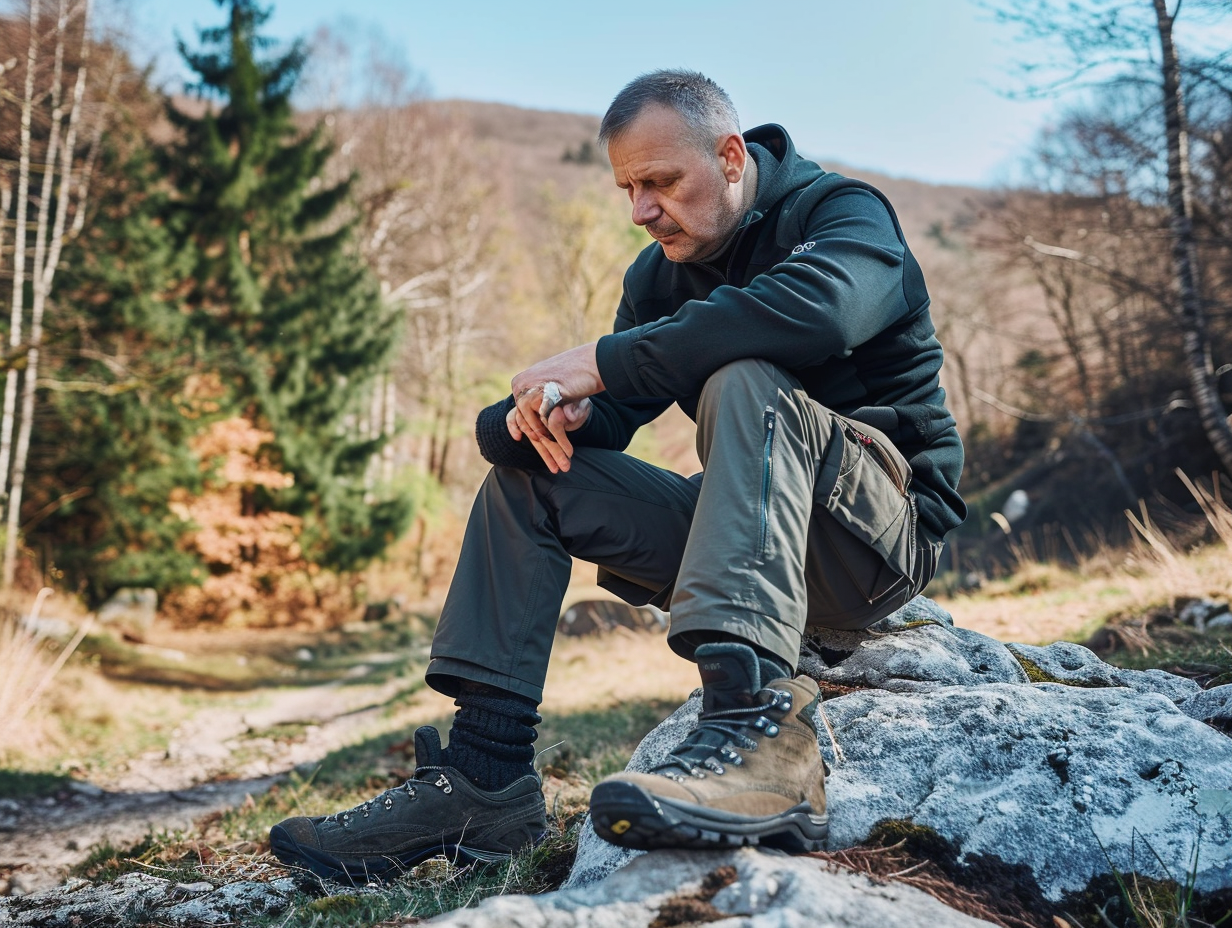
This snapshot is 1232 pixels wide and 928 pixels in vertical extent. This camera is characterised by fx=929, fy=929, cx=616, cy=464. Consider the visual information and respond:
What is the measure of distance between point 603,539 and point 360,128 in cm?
2212

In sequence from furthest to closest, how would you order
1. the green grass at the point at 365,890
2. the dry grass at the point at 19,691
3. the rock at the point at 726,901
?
the dry grass at the point at 19,691 → the green grass at the point at 365,890 → the rock at the point at 726,901

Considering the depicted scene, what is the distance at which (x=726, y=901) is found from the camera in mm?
1397

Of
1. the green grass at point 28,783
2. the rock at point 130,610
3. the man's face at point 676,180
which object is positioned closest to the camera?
the man's face at point 676,180

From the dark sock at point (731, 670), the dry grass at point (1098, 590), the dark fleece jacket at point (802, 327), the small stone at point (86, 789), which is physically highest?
the dark fleece jacket at point (802, 327)

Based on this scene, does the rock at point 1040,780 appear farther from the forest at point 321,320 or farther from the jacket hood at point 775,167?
the forest at point 321,320

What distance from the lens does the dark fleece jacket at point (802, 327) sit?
77.2 inches

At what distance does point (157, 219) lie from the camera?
643 inches

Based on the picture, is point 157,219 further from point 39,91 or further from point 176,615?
point 176,615

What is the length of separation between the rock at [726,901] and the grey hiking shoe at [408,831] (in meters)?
0.68

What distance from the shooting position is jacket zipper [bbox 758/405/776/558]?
171 centimetres

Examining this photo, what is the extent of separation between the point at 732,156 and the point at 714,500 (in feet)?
3.77

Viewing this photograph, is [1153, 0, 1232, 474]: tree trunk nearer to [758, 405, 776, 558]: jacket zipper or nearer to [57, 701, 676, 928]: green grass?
Answer: [57, 701, 676, 928]: green grass

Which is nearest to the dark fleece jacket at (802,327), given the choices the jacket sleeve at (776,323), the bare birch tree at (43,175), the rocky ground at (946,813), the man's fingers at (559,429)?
the jacket sleeve at (776,323)

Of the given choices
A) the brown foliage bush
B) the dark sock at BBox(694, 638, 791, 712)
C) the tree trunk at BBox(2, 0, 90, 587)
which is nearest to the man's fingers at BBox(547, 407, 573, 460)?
the dark sock at BBox(694, 638, 791, 712)
